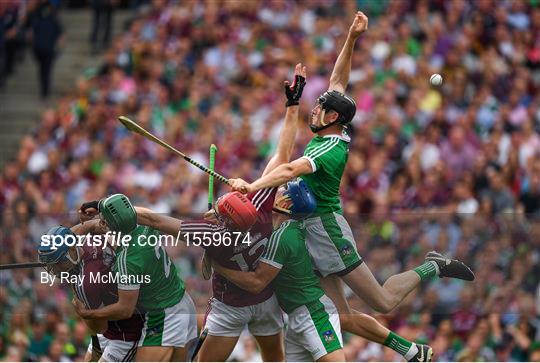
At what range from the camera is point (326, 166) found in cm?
1246

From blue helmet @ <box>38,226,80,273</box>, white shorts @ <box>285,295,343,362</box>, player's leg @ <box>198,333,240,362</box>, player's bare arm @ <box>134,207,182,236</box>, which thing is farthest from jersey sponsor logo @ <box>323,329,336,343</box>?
blue helmet @ <box>38,226,80,273</box>

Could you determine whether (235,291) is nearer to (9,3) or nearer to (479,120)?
(479,120)

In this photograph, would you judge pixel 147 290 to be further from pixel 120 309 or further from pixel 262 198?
pixel 262 198

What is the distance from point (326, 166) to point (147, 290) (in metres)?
1.65

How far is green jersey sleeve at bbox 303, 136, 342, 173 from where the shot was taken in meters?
12.4

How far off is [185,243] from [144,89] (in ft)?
29.4

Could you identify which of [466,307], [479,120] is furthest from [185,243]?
[479,120]

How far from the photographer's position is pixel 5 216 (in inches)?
638

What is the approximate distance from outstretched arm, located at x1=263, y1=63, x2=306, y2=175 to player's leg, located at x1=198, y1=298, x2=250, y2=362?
1.11m

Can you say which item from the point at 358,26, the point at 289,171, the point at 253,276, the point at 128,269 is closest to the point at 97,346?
the point at 128,269

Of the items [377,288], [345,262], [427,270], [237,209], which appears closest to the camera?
[237,209]

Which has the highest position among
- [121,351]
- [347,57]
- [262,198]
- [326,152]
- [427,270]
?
[347,57]

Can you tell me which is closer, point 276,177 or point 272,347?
point 276,177

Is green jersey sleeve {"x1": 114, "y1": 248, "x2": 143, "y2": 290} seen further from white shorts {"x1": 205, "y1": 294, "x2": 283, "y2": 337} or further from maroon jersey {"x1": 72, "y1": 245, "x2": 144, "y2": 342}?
white shorts {"x1": 205, "y1": 294, "x2": 283, "y2": 337}
